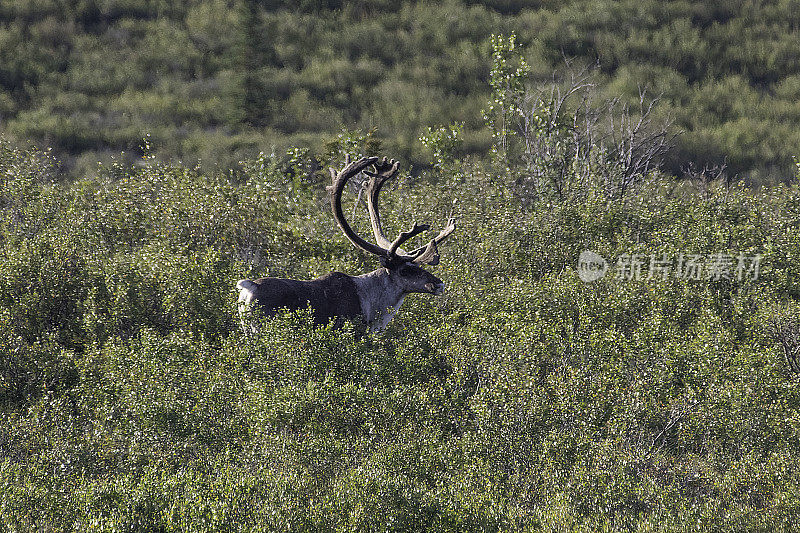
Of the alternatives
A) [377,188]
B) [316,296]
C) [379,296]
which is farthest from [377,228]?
[316,296]

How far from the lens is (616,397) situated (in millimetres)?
10070

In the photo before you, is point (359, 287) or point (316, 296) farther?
point (359, 287)

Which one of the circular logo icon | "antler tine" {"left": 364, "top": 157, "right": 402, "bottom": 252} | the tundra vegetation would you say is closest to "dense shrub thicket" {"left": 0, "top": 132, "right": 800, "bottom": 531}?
the tundra vegetation

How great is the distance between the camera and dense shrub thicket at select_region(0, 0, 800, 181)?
114ft

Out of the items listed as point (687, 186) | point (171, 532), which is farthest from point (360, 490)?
point (687, 186)

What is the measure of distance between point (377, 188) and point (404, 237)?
195 cm

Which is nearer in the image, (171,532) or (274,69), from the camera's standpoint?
(171,532)

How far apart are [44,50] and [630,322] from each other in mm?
35624

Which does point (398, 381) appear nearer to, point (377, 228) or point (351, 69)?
point (377, 228)

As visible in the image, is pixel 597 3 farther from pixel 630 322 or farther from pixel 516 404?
pixel 516 404

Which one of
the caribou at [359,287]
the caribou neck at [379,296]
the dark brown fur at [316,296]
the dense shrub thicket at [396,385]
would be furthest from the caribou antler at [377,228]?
the dense shrub thicket at [396,385]

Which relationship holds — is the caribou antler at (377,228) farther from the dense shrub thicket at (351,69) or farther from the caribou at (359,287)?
the dense shrub thicket at (351,69)

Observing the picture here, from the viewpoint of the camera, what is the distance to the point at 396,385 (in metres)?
10.2

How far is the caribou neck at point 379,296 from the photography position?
40.6ft
